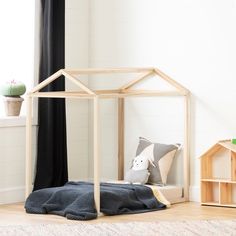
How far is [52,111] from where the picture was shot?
592cm

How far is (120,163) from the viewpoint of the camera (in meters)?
6.11

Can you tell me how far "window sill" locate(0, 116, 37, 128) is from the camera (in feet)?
18.6

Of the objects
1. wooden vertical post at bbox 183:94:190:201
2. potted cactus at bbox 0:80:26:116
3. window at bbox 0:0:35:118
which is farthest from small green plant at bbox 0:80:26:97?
wooden vertical post at bbox 183:94:190:201

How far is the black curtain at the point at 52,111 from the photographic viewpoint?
19.3 ft

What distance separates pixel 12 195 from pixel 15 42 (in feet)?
4.16

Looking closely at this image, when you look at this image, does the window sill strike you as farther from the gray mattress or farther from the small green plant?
the gray mattress

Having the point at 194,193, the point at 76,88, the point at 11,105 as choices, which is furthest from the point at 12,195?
the point at 194,193

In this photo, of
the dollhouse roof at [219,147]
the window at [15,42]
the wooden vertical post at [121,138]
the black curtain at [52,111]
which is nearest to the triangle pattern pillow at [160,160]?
the dollhouse roof at [219,147]

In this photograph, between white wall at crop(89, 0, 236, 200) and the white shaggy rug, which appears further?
white wall at crop(89, 0, 236, 200)

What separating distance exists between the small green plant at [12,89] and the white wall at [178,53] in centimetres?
76

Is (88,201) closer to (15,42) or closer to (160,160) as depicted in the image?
(160,160)

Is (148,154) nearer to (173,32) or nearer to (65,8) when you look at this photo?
(173,32)

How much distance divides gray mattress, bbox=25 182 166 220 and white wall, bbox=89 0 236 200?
0.54 metres

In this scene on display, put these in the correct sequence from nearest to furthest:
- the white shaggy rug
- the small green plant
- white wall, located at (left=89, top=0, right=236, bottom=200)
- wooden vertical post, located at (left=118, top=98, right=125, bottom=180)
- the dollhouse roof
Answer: the white shaggy rug, the dollhouse roof, white wall, located at (left=89, top=0, right=236, bottom=200), the small green plant, wooden vertical post, located at (left=118, top=98, right=125, bottom=180)
